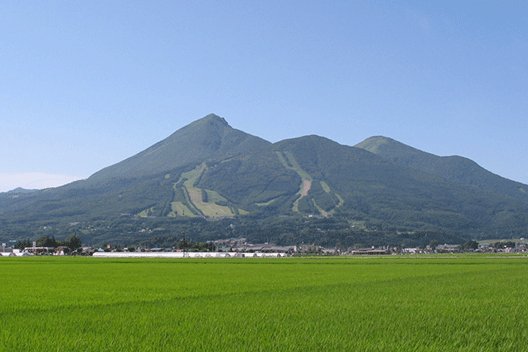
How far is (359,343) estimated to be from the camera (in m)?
11.3

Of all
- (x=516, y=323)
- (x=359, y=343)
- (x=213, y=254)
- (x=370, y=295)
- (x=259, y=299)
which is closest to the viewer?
(x=359, y=343)

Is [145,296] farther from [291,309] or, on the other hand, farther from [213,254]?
[213,254]

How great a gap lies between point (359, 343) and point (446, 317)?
203 inches

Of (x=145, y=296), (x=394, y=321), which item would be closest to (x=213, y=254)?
(x=145, y=296)

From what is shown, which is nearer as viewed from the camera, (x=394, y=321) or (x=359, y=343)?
(x=359, y=343)

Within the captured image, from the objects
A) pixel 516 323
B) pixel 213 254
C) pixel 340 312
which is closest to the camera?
pixel 516 323

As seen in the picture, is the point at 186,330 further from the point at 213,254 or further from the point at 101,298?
the point at 213,254

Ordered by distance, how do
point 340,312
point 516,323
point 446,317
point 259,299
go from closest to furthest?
point 516,323 < point 446,317 < point 340,312 < point 259,299

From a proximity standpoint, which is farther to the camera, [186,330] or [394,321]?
[394,321]

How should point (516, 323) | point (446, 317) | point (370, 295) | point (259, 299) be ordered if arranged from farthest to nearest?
point (370, 295)
point (259, 299)
point (446, 317)
point (516, 323)

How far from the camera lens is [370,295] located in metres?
22.6

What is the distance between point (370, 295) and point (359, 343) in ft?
38.1

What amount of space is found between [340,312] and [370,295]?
6.44 m

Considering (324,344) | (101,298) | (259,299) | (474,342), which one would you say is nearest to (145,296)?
(101,298)
